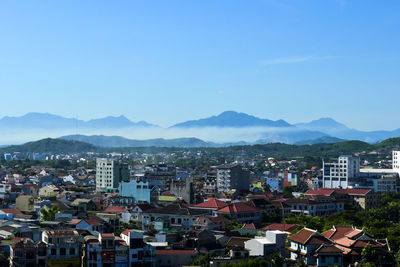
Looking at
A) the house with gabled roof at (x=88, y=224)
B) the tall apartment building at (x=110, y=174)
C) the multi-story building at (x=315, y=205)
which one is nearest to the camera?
the house with gabled roof at (x=88, y=224)

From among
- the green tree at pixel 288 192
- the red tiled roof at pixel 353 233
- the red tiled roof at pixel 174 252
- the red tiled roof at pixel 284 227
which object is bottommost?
the red tiled roof at pixel 174 252

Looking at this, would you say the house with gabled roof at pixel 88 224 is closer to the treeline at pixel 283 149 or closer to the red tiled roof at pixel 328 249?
the red tiled roof at pixel 328 249

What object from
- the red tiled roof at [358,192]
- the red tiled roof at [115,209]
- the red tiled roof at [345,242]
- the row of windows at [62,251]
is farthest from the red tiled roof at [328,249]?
the red tiled roof at [358,192]

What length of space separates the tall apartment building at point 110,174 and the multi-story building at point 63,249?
3892cm

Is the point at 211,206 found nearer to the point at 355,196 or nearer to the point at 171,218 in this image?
the point at 171,218

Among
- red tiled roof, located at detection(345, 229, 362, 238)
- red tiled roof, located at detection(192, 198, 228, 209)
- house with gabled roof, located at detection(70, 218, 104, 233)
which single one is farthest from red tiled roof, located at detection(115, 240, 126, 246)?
red tiled roof, located at detection(192, 198, 228, 209)

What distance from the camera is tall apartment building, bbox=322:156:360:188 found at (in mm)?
62625

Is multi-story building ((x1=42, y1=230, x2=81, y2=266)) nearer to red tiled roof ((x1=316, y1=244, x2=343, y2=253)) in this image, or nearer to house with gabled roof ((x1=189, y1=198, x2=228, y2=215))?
red tiled roof ((x1=316, y1=244, x2=343, y2=253))

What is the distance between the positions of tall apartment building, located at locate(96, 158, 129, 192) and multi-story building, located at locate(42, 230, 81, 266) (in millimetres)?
38923

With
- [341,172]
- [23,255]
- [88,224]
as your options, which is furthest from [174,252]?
[341,172]

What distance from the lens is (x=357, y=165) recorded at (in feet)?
213

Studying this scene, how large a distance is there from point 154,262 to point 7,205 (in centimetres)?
2124

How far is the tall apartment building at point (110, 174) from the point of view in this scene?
65.4 m

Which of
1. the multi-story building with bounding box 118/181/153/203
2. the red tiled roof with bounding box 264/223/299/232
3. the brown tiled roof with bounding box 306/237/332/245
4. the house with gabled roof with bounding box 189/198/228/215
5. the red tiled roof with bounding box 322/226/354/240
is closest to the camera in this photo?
the brown tiled roof with bounding box 306/237/332/245
